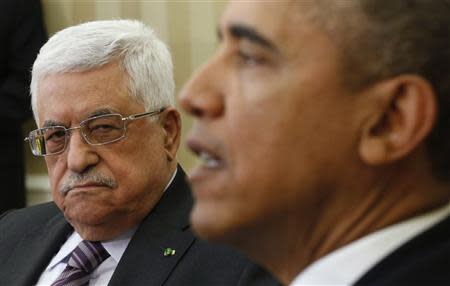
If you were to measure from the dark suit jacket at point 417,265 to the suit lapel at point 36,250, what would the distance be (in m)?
1.46

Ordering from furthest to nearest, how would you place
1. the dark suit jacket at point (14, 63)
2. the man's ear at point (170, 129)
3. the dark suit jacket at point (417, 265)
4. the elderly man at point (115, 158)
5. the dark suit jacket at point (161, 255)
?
the dark suit jacket at point (14, 63)
the man's ear at point (170, 129)
the elderly man at point (115, 158)
the dark suit jacket at point (161, 255)
the dark suit jacket at point (417, 265)

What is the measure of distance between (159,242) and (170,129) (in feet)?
1.10

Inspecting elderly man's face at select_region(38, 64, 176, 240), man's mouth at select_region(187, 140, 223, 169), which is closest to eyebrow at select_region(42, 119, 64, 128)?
elderly man's face at select_region(38, 64, 176, 240)

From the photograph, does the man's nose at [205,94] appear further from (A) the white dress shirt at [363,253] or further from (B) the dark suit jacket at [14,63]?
(B) the dark suit jacket at [14,63]

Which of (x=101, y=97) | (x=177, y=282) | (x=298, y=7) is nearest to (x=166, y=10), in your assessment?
(x=101, y=97)

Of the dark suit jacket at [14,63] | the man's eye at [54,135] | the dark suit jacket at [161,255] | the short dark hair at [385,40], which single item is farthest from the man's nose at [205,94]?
the dark suit jacket at [14,63]

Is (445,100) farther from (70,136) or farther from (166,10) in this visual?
(166,10)

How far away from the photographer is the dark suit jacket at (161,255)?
2.13 metres

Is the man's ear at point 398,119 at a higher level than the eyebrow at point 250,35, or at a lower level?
lower

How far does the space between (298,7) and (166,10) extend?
9.40 ft

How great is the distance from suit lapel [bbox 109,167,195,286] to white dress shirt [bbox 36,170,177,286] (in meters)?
0.05

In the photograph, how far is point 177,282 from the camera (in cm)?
218

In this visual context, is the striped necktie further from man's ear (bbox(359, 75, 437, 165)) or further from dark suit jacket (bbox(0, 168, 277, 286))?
man's ear (bbox(359, 75, 437, 165))

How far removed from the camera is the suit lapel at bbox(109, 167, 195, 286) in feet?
7.27
